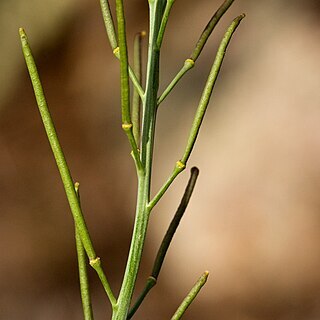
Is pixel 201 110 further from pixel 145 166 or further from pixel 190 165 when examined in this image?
pixel 190 165

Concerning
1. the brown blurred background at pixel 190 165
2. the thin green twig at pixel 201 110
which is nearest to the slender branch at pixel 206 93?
the thin green twig at pixel 201 110

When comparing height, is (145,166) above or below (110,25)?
below

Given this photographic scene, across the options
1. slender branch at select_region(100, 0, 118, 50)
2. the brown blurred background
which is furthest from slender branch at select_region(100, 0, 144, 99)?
the brown blurred background

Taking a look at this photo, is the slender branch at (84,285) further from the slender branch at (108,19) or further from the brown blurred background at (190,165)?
the brown blurred background at (190,165)

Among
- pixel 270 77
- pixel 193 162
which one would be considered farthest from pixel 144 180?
pixel 270 77

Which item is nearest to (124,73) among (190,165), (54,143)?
(54,143)

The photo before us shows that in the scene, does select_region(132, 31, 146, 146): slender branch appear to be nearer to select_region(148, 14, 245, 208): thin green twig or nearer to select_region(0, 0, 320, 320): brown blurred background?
select_region(148, 14, 245, 208): thin green twig

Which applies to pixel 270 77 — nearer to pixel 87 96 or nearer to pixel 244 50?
pixel 244 50

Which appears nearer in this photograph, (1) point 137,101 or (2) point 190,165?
(1) point 137,101
